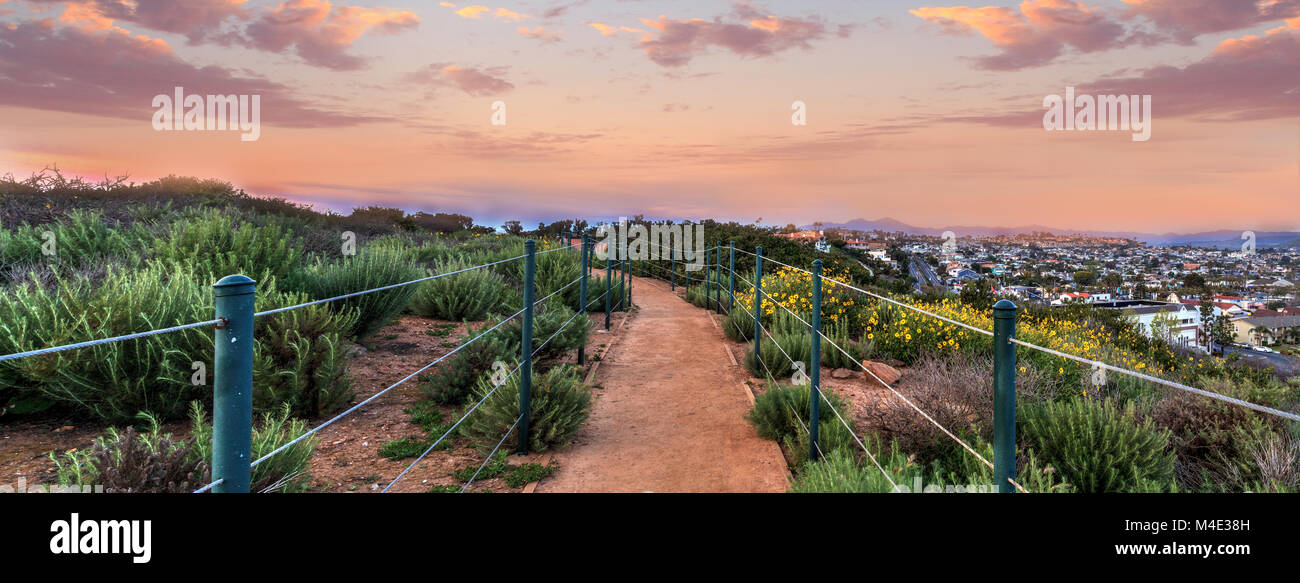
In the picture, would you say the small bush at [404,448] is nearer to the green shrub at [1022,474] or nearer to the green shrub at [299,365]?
the green shrub at [299,365]

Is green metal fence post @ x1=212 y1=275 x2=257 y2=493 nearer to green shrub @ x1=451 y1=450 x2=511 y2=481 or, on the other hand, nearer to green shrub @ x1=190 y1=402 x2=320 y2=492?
green shrub @ x1=190 y1=402 x2=320 y2=492

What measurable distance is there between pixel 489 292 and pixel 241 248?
3335 millimetres

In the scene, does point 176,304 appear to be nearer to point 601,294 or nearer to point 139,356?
point 139,356

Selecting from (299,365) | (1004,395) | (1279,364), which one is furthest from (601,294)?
(1279,364)

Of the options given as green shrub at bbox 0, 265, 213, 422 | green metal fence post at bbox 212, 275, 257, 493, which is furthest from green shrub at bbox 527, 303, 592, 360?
green metal fence post at bbox 212, 275, 257, 493

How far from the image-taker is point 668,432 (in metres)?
5.50

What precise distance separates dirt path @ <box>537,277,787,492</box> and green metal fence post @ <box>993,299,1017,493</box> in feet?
6.90

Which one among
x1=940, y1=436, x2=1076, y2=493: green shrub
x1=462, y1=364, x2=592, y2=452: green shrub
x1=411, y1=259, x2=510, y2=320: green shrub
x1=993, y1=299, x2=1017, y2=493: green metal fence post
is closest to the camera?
x1=993, y1=299, x2=1017, y2=493: green metal fence post

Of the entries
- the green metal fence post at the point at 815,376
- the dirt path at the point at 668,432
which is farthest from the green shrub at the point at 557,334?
the green metal fence post at the point at 815,376

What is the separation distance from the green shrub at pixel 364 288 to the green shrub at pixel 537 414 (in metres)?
3.04

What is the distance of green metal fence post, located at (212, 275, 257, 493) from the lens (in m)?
1.85

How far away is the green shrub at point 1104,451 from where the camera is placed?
152 inches
